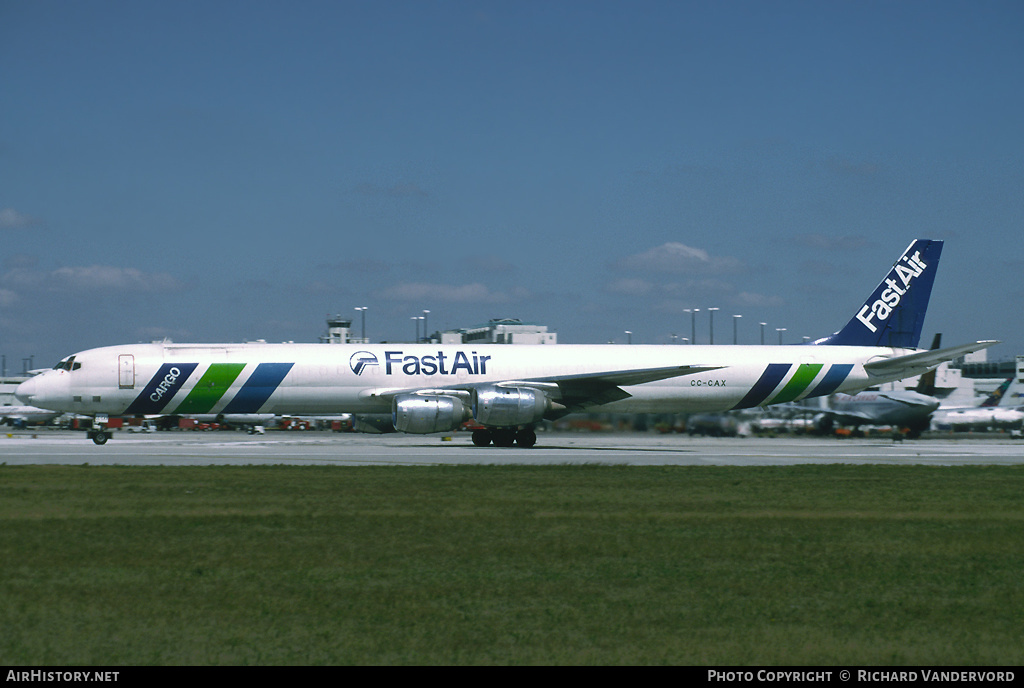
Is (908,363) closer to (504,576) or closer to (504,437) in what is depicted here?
(504,437)

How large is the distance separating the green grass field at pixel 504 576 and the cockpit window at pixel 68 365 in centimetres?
1933

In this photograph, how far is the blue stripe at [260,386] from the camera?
121 feet

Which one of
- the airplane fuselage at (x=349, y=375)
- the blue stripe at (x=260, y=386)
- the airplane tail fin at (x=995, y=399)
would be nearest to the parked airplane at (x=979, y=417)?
the airplane tail fin at (x=995, y=399)

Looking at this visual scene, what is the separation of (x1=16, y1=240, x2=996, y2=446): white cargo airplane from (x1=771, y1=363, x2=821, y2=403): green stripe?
0.04m

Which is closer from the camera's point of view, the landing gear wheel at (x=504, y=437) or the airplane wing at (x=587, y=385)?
the airplane wing at (x=587, y=385)

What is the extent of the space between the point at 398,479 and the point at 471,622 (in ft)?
45.0

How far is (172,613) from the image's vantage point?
333 inches

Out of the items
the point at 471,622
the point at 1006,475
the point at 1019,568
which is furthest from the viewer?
the point at 1006,475

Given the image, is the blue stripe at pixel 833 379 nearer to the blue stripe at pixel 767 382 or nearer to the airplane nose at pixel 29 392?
the blue stripe at pixel 767 382

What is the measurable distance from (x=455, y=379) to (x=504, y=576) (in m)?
28.3

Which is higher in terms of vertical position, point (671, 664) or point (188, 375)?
point (188, 375)

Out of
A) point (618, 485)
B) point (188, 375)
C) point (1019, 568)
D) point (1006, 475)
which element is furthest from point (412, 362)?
point (1019, 568)

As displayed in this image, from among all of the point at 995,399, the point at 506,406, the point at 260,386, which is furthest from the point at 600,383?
the point at 995,399

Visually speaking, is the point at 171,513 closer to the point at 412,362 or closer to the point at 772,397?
the point at 412,362
